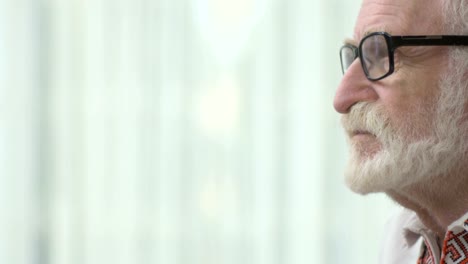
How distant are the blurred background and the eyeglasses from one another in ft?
3.41

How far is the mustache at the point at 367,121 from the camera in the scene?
121 cm

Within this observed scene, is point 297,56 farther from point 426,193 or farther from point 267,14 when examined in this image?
point 426,193

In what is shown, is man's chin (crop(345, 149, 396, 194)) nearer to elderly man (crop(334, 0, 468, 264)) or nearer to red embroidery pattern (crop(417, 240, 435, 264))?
elderly man (crop(334, 0, 468, 264))

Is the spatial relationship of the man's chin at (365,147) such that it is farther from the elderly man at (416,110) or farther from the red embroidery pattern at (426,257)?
the red embroidery pattern at (426,257)

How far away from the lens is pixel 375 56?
4.09 feet

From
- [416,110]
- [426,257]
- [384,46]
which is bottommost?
[426,257]

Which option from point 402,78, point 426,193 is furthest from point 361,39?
point 426,193

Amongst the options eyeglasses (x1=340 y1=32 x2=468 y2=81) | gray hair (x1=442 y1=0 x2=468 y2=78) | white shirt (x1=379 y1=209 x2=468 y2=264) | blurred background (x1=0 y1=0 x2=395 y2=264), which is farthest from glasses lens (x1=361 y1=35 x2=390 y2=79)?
blurred background (x1=0 y1=0 x2=395 y2=264)

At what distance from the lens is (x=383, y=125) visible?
3.97 ft

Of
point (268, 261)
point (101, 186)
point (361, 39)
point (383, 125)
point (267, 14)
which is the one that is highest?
point (267, 14)

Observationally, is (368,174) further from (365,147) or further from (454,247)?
(454,247)

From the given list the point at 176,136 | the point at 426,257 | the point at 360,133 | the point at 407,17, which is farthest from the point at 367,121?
the point at 176,136

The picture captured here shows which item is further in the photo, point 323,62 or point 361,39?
point 323,62

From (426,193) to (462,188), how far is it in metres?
0.06
